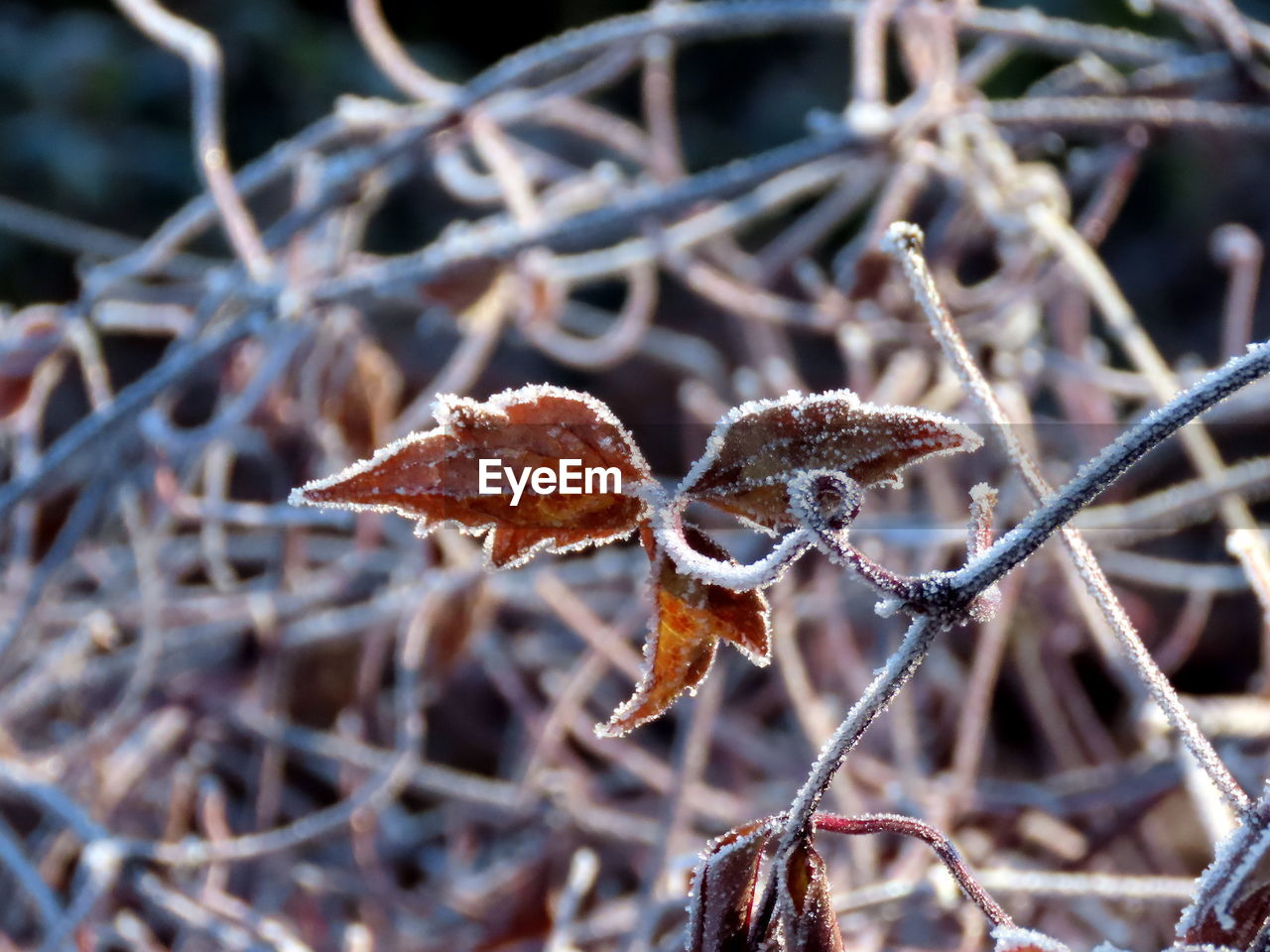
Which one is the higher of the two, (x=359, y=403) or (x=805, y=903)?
(x=359, y=403)

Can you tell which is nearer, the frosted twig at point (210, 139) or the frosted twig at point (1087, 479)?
the frosted twig at point (1087, 479)

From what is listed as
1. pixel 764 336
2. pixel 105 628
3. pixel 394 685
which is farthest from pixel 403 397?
pixel 105 628

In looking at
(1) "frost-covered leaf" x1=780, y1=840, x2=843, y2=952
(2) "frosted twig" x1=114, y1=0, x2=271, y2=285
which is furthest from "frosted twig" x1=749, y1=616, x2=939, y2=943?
(2) "frosted twig" x1=114, y1=0, x2=271, y2=285

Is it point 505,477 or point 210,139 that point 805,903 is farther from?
point 210,139

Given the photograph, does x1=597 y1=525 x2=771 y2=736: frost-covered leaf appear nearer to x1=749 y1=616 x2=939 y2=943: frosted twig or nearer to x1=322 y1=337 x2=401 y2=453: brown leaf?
x1=749 y1=616 x2=939 y2=943: frosted twig

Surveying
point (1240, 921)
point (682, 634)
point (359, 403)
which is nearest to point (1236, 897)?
point (1240, 921)

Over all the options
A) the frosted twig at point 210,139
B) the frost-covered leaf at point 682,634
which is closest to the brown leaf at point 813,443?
the frost-covered leaf at point 682,634

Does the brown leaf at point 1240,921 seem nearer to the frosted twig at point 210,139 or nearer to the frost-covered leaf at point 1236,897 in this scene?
the frost-covered leaf at point 1236,897

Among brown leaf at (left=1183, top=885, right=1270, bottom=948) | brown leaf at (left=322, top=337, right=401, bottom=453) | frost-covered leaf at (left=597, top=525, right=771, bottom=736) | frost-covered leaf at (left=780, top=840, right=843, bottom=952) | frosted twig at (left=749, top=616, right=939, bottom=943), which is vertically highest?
brown leaf at (left=322, top=337, right=401, bottom=453)
